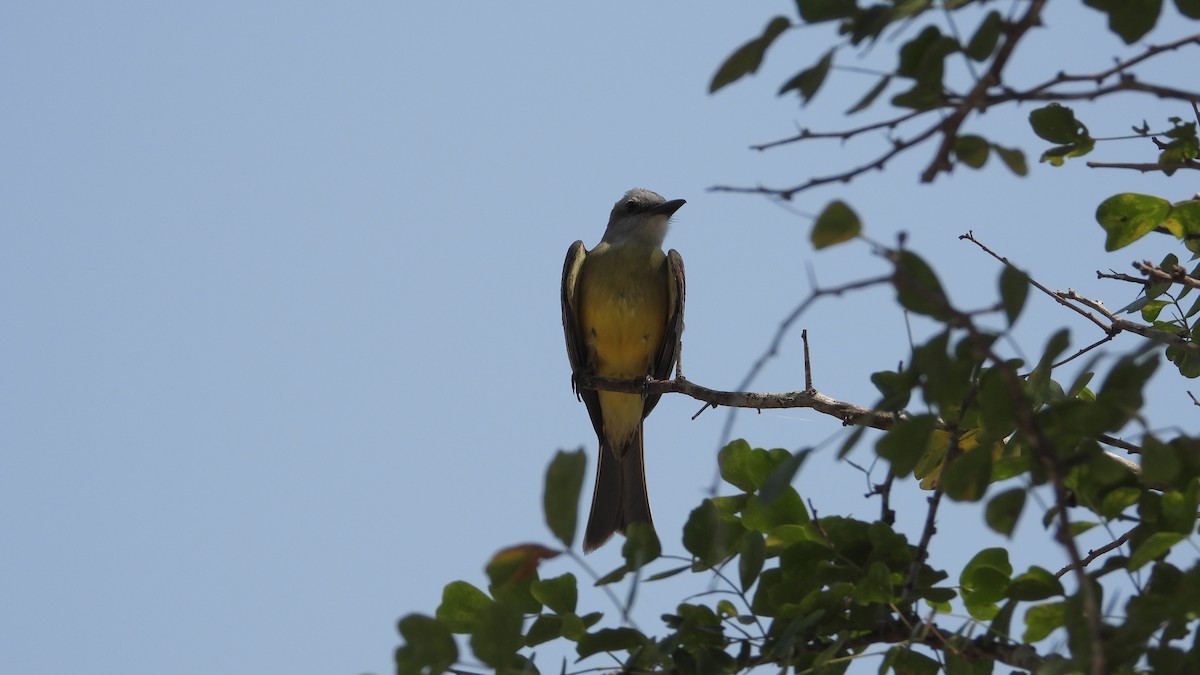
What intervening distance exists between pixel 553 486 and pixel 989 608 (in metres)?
1.20

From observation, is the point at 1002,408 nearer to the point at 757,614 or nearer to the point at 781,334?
the point at 781,334

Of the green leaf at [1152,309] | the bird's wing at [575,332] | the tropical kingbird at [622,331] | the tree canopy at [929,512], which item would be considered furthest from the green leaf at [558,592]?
the bird's wing at [575,332]

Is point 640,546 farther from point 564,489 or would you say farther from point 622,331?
point 622,331

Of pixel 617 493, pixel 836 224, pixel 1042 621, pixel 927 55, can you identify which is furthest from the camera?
pixel 617 493

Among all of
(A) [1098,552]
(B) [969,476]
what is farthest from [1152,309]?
(B) [969,476]

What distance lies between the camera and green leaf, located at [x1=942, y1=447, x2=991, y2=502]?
2.38m

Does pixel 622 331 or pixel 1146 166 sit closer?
pixel 1146 166

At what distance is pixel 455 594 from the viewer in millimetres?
2908

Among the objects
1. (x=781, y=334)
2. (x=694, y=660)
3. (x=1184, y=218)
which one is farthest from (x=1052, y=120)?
(x=694, y=660)

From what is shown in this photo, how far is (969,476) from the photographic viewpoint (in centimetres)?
238

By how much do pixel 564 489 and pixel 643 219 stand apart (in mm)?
6264

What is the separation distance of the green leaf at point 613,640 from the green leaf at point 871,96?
115 cm

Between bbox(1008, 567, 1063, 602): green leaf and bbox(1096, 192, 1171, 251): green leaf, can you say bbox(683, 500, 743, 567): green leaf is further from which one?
bbox(1096, 192, 1171, 251): green leaf

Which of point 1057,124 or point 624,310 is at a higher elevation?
point 624,310
